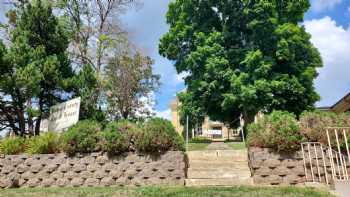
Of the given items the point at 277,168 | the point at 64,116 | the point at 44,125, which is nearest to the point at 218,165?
the point at 277,168

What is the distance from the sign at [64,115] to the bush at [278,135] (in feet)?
16.9

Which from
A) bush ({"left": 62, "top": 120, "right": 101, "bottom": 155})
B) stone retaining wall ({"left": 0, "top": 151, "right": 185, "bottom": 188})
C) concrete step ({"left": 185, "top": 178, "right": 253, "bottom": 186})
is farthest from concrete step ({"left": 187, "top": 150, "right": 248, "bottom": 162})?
bush ({"left": 62, "top": 120, "right": 101, "bottom": 155})

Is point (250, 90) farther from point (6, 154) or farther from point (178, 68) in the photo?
point (6, 154)

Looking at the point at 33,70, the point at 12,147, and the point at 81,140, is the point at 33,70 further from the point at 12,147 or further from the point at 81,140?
the point at 81,140

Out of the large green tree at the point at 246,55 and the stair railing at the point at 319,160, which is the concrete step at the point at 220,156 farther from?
the large green tree at the point at 246,55

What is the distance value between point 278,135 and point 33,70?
7329 millimetres

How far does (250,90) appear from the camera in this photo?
12.6m

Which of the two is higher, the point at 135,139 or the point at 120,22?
the point at 120,22

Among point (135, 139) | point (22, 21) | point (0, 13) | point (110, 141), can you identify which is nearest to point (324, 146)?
point (135, 139)

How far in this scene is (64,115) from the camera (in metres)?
8.76

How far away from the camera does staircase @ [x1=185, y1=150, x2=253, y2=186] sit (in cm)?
665

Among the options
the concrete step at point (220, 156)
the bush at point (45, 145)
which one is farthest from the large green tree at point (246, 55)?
the bush at point (45, 145)

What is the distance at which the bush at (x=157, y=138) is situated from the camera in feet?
22.8

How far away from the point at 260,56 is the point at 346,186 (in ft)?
29.9
